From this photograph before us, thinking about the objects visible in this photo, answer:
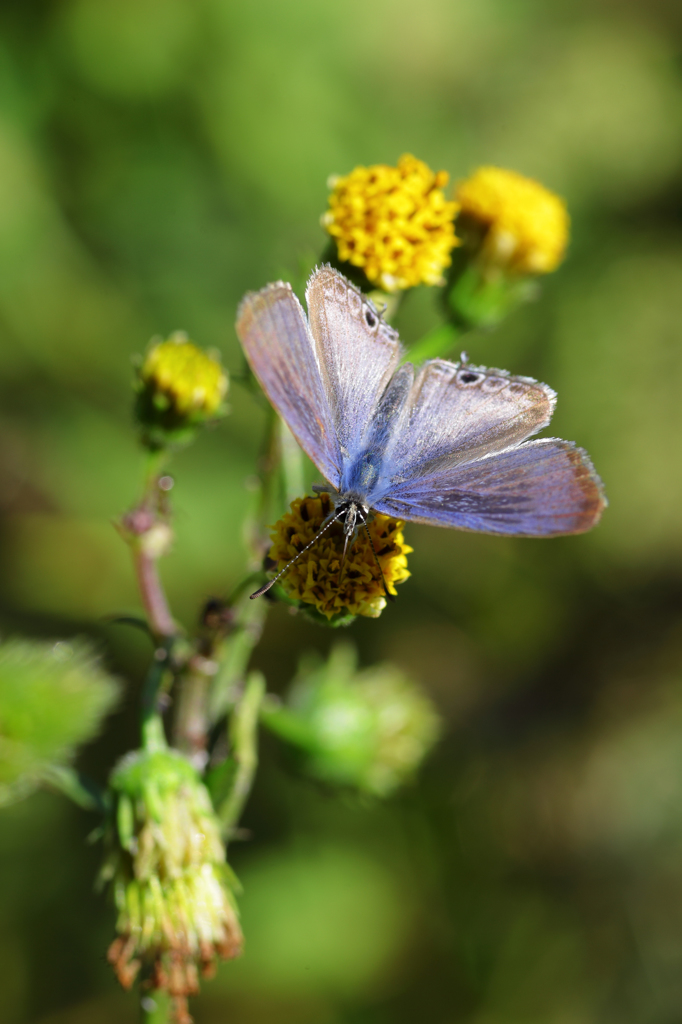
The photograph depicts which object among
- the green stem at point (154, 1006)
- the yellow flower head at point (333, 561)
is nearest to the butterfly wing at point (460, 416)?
the yellow flower head at point (333, 561)

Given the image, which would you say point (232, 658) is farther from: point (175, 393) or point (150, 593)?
point (175, 393)

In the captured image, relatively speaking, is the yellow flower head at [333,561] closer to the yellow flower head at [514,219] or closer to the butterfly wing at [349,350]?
the butterfly wing at [349,350]

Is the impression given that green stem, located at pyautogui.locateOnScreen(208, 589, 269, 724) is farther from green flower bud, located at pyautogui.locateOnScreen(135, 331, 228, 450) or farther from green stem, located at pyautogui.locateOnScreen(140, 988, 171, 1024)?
green stem, located at pyautogui.locateOnScreen(140, 988, 171, 1024)

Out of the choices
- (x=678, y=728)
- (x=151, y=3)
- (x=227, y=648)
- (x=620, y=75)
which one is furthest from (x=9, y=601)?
(x=620, y=75)

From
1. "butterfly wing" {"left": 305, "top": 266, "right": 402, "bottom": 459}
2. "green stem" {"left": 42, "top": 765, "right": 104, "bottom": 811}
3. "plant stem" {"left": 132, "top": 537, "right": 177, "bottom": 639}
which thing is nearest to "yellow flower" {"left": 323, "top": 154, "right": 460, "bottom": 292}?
"butterfly wing" {"left": 305, "top": 266, "right": 402, "bottom": 459}

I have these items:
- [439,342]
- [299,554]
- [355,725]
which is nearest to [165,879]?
[299,554]

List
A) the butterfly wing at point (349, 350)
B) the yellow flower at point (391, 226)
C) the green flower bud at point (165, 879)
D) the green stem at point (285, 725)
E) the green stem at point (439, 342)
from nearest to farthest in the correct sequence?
the green flower bud at point (165, 879)
the butterfly wing at point (349, 350)
the yellow flower at point (391, 226)
the green stem at point (285, 725)
the green stem at point (439, 342)
